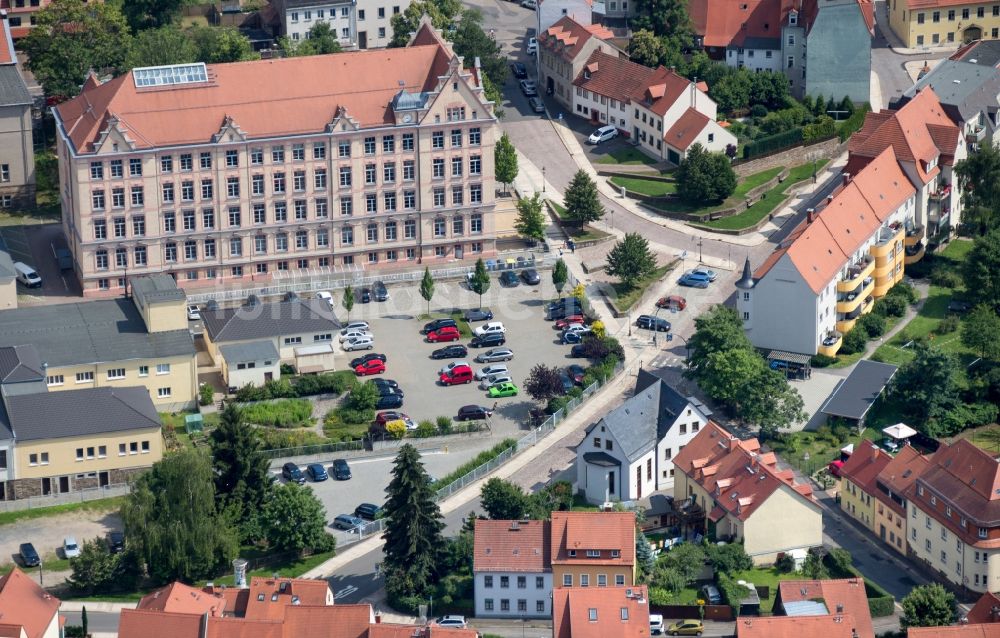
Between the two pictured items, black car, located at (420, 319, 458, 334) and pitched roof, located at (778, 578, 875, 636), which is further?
black car, located at (420, 319, 458, 334)

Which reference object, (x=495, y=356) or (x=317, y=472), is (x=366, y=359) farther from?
(x=317, y=472)

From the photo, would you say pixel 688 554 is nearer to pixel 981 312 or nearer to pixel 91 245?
pixel 981 312

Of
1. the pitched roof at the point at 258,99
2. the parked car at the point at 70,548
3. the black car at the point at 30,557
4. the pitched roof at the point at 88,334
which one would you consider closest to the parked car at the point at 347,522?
the parked car at the point at 70,548

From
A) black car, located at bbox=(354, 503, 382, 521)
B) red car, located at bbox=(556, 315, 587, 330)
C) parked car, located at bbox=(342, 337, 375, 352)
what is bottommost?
black car, located at bbox=(354, 503, 382, 521)

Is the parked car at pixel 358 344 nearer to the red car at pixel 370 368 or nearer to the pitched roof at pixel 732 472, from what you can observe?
the red car at pixel 370 368

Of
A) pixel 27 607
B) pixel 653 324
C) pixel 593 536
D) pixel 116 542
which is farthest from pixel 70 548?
pixel 653 324

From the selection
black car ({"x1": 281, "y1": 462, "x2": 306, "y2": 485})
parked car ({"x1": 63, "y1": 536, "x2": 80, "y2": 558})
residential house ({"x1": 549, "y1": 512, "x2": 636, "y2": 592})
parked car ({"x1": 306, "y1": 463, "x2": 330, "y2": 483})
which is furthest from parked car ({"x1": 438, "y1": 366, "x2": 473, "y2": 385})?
parked car ({"x1": 63, "y1": 536, "x2": 80, "y2": 558})

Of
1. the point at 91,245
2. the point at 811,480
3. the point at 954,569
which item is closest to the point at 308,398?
the point at 91,245

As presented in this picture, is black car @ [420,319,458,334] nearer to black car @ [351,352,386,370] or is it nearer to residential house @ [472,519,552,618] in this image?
black car @ [351,352,386,370]
